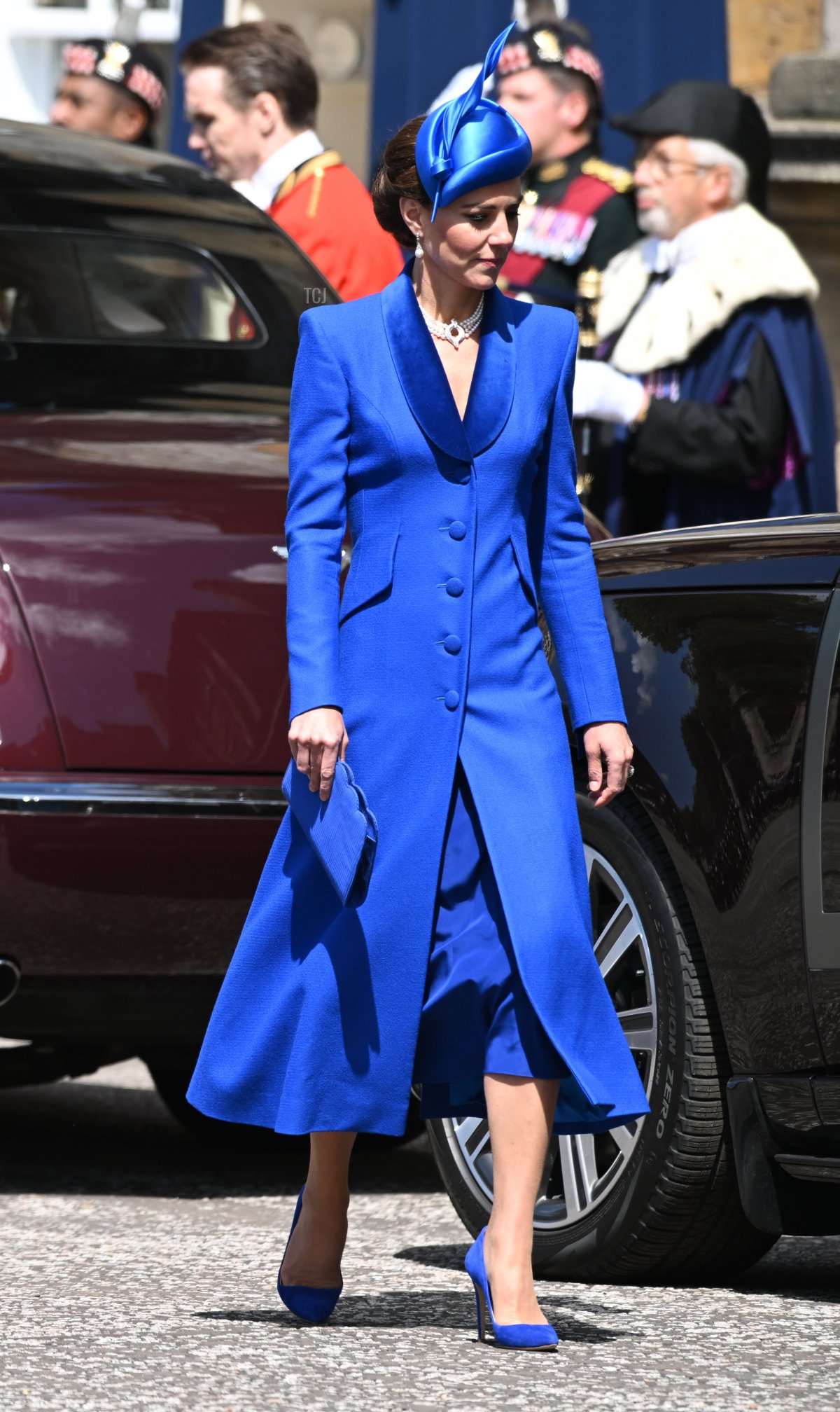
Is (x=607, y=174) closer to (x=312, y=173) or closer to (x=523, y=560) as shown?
(x=312, y=173)

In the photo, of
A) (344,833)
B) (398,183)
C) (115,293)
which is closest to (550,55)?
(115,293)

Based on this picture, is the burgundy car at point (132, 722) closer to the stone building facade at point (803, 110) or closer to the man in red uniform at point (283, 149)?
the man in red uniform at point (283, 149)

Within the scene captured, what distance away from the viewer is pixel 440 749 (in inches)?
148

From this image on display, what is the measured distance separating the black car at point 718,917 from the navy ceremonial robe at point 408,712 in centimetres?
33

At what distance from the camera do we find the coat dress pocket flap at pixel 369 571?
3.81m

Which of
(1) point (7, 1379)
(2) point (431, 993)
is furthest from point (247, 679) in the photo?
(1) point (7, 1379)

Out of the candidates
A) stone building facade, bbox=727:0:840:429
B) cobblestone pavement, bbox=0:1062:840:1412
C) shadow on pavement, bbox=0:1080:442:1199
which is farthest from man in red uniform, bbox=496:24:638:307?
cobblestone pavement, bbox=0:1062:840:1412

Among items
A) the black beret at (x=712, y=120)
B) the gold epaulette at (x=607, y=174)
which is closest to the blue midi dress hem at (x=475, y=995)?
the black beret at (x=712, y=120)

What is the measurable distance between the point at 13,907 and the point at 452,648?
1.36m

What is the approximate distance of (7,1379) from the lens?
345cm

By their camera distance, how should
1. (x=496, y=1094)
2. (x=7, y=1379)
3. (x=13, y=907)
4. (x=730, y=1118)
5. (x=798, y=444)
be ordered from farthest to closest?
(x=798, y=444) → (x=13, y=907) → (x=730, y=1118) → (x=496, y=1094) → (x=7, y=1379)

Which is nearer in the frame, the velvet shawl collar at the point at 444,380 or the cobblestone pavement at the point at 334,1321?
the cobblestone pavement at the point at 334,1321

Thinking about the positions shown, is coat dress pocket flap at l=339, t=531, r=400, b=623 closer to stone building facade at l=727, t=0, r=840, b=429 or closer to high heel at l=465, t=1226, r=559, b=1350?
high heel at l=465, t=1226, r=559, b=1350

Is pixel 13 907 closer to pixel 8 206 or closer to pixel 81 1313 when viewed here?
pixel 81 1313
